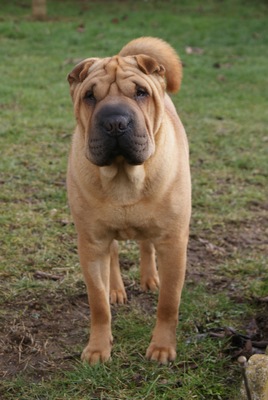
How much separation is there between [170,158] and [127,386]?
111 cm

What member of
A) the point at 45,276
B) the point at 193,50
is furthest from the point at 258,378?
the point at 193,50

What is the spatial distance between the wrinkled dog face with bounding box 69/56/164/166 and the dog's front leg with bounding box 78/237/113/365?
54cm

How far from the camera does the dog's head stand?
327 centimetres

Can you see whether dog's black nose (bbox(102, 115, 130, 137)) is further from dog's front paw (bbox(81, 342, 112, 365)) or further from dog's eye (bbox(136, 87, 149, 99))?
dog's front paw (bbox(81, 342, 112, 365))

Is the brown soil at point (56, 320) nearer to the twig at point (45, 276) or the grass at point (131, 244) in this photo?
the grass at point (131, 244)

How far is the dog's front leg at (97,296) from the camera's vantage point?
3.71 metres

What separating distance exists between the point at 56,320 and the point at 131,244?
1.21 meters

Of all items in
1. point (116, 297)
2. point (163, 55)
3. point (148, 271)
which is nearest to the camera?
point (163, 55)

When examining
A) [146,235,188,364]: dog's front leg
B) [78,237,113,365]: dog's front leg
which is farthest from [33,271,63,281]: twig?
[146,235,188,364]: dog's front leg

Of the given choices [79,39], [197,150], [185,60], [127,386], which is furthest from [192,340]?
[79,39]

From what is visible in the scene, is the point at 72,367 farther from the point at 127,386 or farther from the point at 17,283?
the point at 17,283

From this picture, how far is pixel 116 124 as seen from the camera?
3244 mm

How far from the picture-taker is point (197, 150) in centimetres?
750

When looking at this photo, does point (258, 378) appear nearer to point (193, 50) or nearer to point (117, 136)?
point (117, 136)
